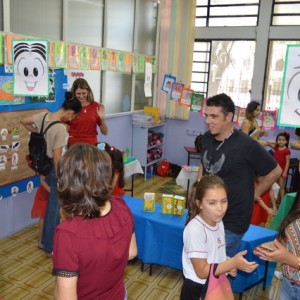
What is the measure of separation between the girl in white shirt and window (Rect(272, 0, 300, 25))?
5.71m

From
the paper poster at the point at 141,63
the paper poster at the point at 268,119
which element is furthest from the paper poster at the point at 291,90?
the paper poster at the point at 141,63

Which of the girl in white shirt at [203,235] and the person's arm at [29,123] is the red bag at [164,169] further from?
the girl in white shirt at [203,235]

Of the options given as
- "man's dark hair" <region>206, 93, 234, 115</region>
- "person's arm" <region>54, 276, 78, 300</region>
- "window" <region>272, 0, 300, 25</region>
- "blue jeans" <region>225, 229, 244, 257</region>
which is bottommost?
"blue jeans" <region>225, 229, 244, 257</region>

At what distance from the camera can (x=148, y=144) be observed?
Result: 7.12 meters

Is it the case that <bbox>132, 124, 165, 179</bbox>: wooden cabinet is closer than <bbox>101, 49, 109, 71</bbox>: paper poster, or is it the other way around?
<bbox>101, 49, 109, 71</bbox>: paper poster

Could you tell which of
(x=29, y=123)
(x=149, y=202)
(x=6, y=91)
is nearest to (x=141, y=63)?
(x=6, y=91)

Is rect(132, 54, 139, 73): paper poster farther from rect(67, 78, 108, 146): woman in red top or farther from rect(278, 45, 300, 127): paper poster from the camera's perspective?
rect(278, 45, 300, 127): paper poster

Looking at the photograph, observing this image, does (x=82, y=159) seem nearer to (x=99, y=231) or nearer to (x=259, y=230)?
(x=99, y=231)

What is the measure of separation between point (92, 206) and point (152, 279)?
242cm

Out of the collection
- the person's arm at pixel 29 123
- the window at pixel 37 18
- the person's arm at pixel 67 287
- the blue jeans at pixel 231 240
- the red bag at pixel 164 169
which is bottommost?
the red bag at pixel 164 169

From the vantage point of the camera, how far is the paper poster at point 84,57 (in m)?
5.06

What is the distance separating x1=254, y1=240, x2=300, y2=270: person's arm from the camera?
1.48 m

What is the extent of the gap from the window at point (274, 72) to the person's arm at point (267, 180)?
190 inches

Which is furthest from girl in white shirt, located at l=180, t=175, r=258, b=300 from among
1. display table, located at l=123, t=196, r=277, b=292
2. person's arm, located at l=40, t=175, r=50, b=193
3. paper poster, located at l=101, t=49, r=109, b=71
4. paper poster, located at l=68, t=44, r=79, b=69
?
paper poster, located at l=101, t=49, r=109, b=71
